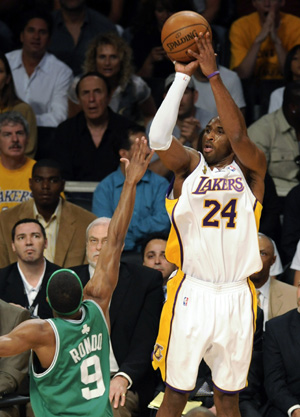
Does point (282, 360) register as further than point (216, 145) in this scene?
Yes

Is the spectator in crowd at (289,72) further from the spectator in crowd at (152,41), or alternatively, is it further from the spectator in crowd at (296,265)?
the spectator in crowd at (296,265)

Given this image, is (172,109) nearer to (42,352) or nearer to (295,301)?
(42,352)

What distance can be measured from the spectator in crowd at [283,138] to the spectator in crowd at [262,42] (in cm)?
111

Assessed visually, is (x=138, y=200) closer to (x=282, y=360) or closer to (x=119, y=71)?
(x=119, y=71)

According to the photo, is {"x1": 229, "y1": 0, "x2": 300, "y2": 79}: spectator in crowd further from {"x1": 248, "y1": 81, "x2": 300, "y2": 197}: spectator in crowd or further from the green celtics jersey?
the green celtics jersey

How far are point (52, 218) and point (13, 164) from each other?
752 millimetres

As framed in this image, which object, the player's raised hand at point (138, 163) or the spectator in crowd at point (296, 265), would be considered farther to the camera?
the spectator in crowd at point (296, 265)

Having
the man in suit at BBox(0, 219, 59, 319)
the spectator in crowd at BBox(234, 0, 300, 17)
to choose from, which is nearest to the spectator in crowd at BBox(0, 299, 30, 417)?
the man in suit at BBox(0, 219, 59, 319)

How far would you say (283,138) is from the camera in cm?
892

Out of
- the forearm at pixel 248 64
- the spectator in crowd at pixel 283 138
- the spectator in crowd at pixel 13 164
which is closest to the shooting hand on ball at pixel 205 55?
the spectator in crowd at pixel 13 164

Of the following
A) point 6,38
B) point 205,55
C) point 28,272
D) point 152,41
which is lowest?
point 28,272

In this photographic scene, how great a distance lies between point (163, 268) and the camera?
763cm

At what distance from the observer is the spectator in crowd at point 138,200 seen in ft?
26.7

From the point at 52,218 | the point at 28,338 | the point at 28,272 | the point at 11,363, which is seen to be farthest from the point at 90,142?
the point at 28,338
